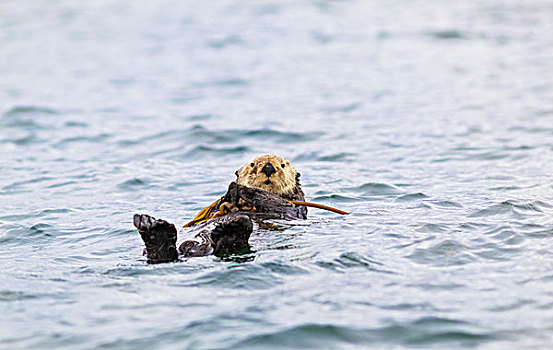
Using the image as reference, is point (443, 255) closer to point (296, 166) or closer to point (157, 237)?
point (157, 237)

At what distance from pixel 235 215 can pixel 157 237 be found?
0.93 meters

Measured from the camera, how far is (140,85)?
16.8 m

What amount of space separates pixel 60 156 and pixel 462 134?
671cm

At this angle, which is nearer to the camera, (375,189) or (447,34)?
(375,189)

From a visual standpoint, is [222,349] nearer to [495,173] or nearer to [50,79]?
[495,173]

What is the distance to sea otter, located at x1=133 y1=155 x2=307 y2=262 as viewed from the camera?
4.91m

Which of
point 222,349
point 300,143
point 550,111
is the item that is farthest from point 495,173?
point 222,349

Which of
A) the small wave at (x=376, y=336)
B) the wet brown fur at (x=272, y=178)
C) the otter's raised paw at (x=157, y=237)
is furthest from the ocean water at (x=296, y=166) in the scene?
the wet brown fur at (x=272, y=178)

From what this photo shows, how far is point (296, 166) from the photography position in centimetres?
1016

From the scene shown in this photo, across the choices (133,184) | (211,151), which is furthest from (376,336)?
(211,151)

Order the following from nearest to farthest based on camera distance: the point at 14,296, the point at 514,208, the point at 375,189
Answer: the point at 14,296, the point at 514,208, the point at 375,189

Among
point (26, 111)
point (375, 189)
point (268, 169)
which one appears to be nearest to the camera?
point (268, 169)

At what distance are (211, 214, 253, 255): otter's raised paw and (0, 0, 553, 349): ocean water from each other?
100 millimetres

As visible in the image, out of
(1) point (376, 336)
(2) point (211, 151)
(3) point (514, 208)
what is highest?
(2) point (211, 151)
